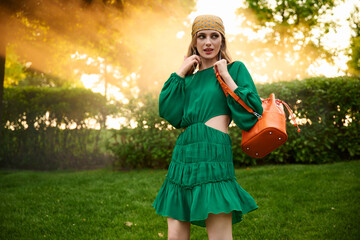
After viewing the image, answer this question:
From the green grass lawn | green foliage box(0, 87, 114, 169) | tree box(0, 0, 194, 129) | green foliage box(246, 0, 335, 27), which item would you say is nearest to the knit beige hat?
the green grass lawn

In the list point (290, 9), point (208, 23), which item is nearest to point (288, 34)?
point (290, 9)

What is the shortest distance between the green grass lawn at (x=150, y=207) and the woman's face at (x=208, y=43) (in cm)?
244

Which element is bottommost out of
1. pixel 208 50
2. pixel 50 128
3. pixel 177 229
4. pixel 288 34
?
pixel 177 229

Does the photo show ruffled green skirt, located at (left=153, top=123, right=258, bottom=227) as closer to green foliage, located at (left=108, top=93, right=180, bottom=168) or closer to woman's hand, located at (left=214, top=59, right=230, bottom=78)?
woman's hand, located at (left=214, top=59, right=230, bottom=78)

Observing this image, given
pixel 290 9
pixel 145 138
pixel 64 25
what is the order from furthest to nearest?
pixel 290 9 < pixel 145 138 < pixel 64 25

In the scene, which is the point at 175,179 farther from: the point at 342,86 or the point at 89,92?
the point at 89,92

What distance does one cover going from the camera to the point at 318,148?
7086mm

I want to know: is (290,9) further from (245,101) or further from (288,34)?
(245,101)

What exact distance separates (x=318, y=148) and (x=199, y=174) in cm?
595

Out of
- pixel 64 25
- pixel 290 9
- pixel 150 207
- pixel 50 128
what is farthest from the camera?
pixel 290 9

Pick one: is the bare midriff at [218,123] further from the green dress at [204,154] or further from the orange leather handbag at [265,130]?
the orange leather handbag at [265,130]

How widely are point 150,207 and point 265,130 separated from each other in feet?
10.8

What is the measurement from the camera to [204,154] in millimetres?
2033

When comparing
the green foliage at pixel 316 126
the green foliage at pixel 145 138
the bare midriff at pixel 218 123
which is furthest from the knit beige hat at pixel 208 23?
the green foliage at pixel 145 138
